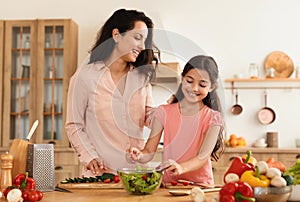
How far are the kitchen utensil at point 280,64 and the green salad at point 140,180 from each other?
3.37m

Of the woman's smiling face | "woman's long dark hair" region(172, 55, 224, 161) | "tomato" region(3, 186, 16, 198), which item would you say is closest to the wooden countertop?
"tomato" region(3, 186, 16, 198)

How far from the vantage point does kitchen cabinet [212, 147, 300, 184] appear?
A: 184 inches

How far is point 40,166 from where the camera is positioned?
2.30m

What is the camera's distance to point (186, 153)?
264 cm

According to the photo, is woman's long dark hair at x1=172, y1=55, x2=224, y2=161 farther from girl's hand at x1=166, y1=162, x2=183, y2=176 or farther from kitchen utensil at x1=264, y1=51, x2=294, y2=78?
kitchen utensil at x1=264, y1=51, x2=294, y2=78

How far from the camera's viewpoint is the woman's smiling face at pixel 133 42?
270 centimetres

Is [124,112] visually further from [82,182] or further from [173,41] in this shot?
[173,41]

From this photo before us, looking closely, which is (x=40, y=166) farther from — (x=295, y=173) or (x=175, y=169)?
(x=295, y=173)

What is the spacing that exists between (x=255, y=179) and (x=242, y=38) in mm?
3607

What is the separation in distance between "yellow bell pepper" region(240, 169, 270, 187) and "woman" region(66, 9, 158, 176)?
0.93m

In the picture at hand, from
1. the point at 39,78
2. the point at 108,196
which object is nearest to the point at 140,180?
the point at 108,196

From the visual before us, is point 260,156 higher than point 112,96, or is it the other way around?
point 112,96

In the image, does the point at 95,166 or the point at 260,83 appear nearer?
the point at 95,166

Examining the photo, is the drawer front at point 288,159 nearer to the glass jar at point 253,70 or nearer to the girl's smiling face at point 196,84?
the glass jar at point 253,70
